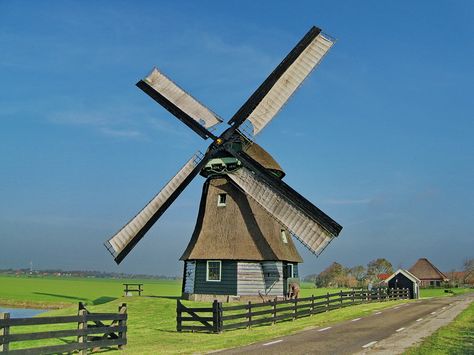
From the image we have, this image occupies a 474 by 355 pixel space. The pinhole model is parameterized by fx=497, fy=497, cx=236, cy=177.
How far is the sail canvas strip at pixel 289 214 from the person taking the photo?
2662cm

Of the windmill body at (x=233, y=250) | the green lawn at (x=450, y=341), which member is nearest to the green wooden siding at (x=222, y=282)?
the windmill body at (x=233, y=250)

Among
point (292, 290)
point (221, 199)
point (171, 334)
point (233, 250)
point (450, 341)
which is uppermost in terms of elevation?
point (221, 199)

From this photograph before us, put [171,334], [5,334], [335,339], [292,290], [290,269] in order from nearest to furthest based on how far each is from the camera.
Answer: [5,334] → [335,339] → [171,334] → [292,290] → [290,269]

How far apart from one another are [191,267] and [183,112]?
10.3 m

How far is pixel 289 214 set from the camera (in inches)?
1099

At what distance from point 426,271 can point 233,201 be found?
276 ft

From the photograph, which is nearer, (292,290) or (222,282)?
(222,282)

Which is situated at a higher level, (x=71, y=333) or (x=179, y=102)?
(x=179, y=102)

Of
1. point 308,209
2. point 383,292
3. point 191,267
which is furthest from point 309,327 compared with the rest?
point 383,292

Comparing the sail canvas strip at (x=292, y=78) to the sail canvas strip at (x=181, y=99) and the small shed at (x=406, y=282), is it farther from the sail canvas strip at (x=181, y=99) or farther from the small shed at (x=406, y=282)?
the small shed at (x=406, y=282)

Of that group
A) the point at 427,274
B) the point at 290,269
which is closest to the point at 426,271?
the point at 427,274

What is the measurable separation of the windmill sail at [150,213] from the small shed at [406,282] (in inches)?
1326

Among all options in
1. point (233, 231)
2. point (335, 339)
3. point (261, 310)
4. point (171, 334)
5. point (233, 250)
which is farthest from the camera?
point (233, 231)

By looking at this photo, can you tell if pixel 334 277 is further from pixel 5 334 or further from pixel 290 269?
pixel 5 334
